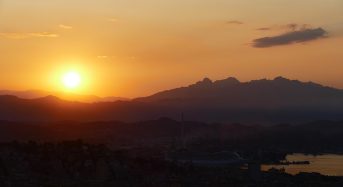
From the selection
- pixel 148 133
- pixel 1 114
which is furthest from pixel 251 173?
pixel 1 114

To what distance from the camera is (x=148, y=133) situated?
9325 cm

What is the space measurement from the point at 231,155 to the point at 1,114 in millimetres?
41803

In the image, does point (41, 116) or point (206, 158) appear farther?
point (41, 116)

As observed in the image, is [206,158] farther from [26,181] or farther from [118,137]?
[26,181]

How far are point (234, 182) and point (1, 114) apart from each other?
2919 inches

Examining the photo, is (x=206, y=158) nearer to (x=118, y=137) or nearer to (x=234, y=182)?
(x=118, y=137)

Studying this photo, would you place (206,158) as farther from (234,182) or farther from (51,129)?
(234,182)

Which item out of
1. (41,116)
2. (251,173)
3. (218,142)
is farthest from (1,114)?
(251,173)

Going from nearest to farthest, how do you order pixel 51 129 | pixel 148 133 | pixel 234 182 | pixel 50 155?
pixel 234 182 < pixel 50 155 < pixel 51 129 < pixel 148 133

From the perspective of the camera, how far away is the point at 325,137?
93.9 meters

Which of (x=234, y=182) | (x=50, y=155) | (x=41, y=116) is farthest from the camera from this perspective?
(x=41, y=116)

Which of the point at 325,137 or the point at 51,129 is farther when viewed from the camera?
the point at 325,137

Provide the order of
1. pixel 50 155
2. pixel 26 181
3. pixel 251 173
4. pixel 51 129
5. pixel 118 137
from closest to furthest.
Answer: pixel 26 181 < pixel 50 155 < pixel 251 173 < pixel 51 129 < pixel 118 137

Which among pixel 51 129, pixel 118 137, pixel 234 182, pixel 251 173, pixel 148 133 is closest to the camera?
pixel 234 182
